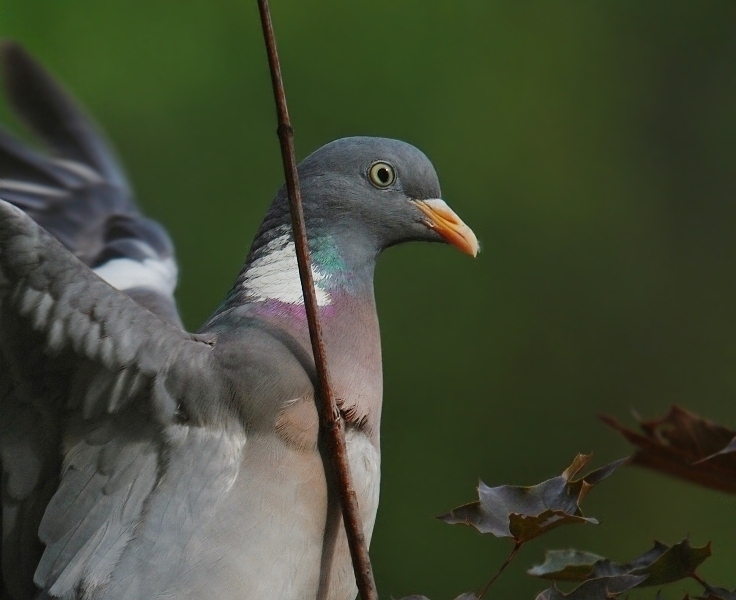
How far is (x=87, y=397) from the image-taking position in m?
1.70

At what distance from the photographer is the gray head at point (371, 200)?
1.94 metres

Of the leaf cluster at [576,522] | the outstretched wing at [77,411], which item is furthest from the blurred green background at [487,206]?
the leaf cluster at [576,522]

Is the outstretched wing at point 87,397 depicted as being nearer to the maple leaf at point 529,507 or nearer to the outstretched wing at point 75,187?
the maple leaf at point 529,507

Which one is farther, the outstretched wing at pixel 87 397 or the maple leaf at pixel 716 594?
the outstretched wing at pixel 87 397

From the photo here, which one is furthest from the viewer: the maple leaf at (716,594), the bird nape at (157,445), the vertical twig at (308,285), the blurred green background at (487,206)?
the blurred green background at (487,206)

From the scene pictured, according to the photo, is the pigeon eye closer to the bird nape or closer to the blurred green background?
the bird nape

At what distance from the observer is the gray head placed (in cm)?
194

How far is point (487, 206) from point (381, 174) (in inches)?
147

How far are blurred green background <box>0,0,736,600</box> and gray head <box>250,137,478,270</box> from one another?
3.16 m

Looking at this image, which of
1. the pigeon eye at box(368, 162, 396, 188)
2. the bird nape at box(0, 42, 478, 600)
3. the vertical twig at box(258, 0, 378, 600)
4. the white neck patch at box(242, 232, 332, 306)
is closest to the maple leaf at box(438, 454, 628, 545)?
the vertical twig at box(258, 0, 378, 600)

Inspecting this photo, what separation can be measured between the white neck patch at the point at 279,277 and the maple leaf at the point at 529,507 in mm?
594

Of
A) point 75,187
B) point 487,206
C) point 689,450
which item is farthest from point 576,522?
point 487,206

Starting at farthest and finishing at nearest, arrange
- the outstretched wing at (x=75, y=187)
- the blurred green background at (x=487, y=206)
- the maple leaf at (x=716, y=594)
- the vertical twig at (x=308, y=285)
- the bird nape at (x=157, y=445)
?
1. the blurred green background at (x=487, y=206)
2. the outstretched wing at (x=75, y=187)
3. the bird nape at (x=157, y=445)
4. the vertical twig at (x=308, y=285)
5. the maple leaf at (x=716, y=594)

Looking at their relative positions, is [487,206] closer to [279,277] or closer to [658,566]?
[279,277]
